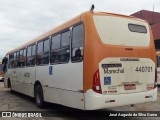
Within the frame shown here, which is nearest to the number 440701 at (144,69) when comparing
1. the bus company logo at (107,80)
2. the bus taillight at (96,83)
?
the bus company logo at (107,80)

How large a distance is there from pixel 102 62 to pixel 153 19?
3653cm

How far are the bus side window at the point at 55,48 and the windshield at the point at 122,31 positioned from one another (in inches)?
85.5

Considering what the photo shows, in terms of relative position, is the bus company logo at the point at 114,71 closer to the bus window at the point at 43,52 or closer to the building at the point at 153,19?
the bus window at the point at 43,52

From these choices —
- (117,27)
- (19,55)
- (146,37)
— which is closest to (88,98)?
(117,27)

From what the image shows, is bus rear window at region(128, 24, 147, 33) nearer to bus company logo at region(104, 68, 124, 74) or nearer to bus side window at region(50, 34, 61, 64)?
bus company logo at region(104, 68, 124, 74)

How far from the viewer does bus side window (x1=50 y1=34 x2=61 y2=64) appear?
10.3m

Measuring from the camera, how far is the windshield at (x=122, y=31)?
8.56 m

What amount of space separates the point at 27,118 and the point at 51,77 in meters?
1.64

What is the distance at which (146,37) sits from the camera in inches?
376

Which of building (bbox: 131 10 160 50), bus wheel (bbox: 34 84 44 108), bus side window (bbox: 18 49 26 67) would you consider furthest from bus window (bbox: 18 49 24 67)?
building (bbox: 131 10 160 50)

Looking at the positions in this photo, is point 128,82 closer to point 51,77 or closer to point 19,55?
point 51,77

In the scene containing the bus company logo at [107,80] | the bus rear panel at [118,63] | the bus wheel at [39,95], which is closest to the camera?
the bus rear panel at [118,63]

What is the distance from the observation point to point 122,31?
8922 mm

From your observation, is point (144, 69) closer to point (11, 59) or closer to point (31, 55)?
point (31, 55)
